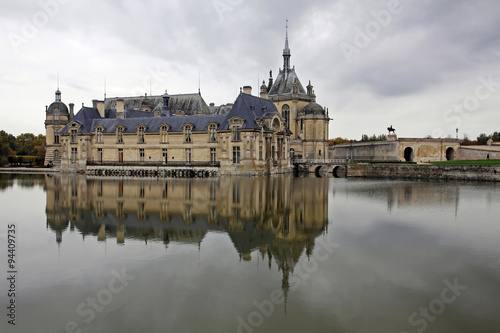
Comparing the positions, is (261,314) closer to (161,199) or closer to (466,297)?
(466,297)

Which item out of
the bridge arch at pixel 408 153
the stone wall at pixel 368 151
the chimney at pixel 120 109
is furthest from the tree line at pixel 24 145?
the bridge arch at pixel 408 153

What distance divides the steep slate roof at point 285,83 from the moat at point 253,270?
154ft

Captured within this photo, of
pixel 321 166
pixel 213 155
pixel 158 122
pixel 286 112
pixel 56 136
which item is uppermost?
pixel 286 112

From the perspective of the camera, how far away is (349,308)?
281 inches

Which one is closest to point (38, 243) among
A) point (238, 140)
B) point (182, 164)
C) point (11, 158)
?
point (238, 140)

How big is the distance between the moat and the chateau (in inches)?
1095

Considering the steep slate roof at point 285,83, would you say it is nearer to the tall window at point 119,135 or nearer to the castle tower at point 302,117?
the castle tower at point 302,117

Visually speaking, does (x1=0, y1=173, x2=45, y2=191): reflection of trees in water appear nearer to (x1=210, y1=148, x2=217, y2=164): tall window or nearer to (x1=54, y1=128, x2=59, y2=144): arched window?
(x1=210, y1=148, x2=217, y2=164): tall window

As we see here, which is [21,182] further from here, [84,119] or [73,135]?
[84,119]

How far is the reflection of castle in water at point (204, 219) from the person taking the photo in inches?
467

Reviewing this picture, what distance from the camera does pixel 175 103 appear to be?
61594mm

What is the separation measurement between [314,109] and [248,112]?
17924 mm

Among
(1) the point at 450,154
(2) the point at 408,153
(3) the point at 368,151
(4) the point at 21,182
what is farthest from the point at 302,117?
(4) the point at 21,182

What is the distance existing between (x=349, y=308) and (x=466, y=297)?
239 centimetres
